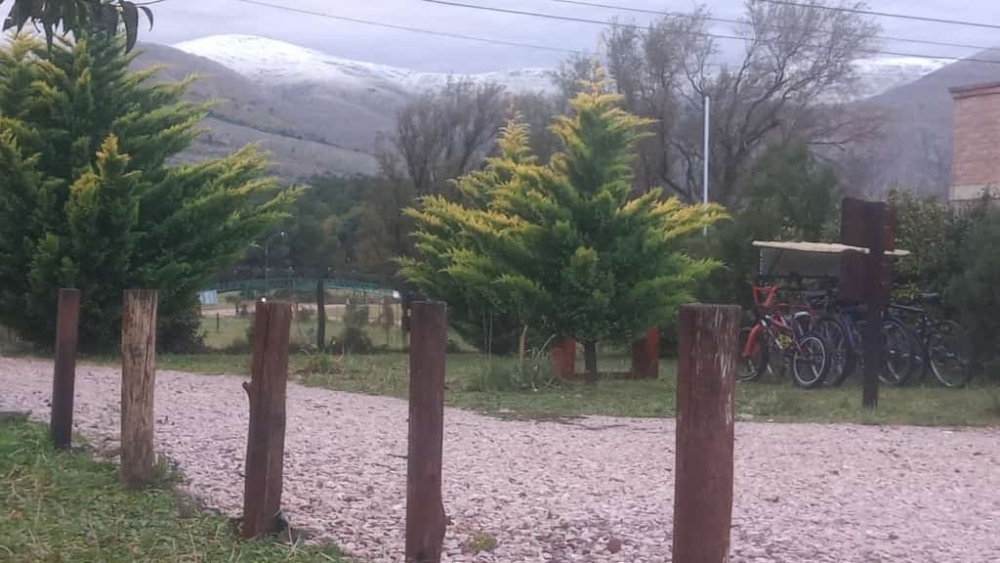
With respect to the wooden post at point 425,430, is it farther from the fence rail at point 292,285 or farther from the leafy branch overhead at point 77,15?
the fence rail at point 292,285

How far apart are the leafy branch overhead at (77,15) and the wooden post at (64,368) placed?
3793 millimetres

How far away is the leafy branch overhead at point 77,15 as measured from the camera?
4691mm

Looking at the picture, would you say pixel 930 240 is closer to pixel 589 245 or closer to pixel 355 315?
pixel 589 245

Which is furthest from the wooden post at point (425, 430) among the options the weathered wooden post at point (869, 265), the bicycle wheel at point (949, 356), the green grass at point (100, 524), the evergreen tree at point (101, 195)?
the evergreen tree at point (101, 195)

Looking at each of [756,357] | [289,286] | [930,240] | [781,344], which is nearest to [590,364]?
[756,357]

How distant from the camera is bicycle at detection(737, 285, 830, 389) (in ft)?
53.4

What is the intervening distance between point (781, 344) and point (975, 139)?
42.5 ft

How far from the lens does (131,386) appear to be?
7254mm

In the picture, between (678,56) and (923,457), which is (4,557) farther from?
(678,56)

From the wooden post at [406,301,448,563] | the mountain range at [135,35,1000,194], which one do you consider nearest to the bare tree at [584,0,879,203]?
the mountain range at [135,35,1000,194]

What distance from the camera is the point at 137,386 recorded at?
7254 mm

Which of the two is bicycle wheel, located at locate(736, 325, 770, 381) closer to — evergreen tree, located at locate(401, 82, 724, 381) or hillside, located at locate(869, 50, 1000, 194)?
evergreen tree, located at locate(401, 82, 724, 381)

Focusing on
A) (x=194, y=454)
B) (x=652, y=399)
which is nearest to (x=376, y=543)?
(x=194, y=454)

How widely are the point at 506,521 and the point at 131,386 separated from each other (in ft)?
7.51
